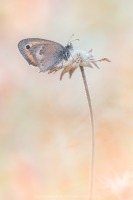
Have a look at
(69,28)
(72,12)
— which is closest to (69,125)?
(69,28)

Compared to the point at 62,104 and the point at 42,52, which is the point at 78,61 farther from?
the point at 62,104

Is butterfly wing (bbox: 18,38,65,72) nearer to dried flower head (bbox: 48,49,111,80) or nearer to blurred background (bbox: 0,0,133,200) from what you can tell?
dried flower head (bbox: 48,49,111,80)

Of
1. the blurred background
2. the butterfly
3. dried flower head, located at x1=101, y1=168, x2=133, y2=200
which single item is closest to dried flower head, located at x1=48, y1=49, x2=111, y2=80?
the butterfly

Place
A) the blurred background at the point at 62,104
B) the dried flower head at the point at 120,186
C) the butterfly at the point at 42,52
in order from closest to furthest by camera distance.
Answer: the dried flower head at the point at 120,186
the butterfly at the point at 42,52
the blurred background at the point at 62,104

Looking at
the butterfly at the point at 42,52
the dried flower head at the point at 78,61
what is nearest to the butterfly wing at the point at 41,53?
the butterfly at the point at 42,52

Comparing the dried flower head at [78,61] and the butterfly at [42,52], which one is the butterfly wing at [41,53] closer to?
the butterfly at [42,52]

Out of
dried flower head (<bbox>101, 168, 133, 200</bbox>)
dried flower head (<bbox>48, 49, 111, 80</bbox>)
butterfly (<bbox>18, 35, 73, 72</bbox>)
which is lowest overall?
dried flower head (<bbox>101, 168, 133, 200</bbox>)
